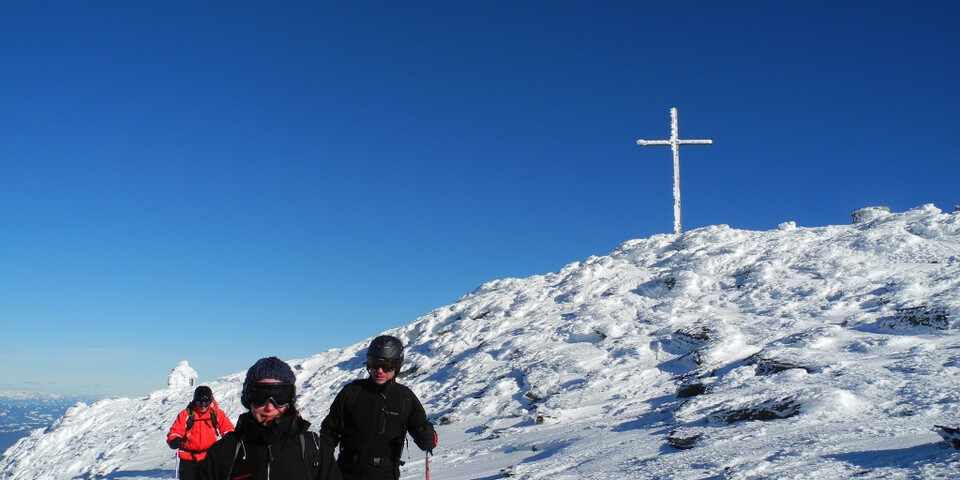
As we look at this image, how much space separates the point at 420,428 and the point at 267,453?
7.64ft

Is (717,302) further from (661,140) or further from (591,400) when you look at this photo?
(661,140)

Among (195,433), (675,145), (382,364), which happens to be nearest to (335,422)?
(382,364)

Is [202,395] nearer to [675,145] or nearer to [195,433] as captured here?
[195,433]

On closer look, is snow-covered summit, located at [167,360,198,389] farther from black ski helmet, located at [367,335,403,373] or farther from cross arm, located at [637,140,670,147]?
black ski helmet, located at [367,335,403,373]

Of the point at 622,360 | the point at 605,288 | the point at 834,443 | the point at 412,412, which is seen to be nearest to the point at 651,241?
the point at 605,288

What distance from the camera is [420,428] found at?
5.49 metres

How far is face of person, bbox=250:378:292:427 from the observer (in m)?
3.32

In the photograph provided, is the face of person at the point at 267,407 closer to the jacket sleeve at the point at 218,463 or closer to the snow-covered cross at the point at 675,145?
the jacket sleeve at the point at 218,463

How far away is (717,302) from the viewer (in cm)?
1720

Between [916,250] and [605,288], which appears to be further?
[605,288]

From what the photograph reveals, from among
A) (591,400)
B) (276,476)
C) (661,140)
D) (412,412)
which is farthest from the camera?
(661,140)

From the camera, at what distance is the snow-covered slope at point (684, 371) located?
7293mm

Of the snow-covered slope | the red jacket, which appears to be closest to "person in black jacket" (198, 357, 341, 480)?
the snow-covered slope

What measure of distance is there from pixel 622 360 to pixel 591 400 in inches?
89.5
